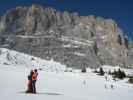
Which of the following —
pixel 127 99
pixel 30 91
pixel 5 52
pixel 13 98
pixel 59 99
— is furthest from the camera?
pixel 5 52

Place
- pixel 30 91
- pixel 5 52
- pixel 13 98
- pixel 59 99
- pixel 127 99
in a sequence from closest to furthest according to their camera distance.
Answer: pixel 13 98 → pixel 59 99 → pixel 30 91 → pixel 127 99 → pixel 5 52

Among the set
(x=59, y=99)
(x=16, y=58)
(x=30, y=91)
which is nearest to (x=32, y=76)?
(x=30, y=91)

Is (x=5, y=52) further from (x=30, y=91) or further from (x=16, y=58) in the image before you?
(x=30, y=91)

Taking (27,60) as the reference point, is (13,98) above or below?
below

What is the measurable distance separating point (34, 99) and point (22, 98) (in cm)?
61

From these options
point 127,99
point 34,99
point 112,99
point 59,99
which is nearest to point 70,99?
point 59,99

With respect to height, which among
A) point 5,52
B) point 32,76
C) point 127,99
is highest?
point 5,52

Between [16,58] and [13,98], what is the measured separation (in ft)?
210

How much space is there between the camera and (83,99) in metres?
19.8

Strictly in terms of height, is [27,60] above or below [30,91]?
above

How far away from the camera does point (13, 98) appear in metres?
17.2

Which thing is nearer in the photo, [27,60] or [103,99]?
[103,99]

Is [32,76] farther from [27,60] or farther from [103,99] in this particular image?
[27,60]

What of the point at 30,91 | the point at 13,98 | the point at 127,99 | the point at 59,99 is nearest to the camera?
the point at 13,98
